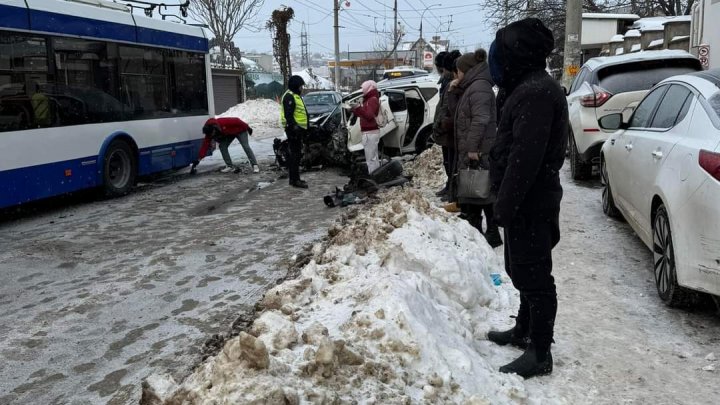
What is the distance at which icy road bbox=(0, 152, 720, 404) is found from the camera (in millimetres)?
3711

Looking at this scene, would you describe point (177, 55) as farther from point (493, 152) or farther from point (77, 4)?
point (493, 152)

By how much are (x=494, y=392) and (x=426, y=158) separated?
29.6ft

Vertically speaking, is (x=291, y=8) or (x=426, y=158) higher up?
(x=291, y=8)

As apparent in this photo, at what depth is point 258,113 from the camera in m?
33.0

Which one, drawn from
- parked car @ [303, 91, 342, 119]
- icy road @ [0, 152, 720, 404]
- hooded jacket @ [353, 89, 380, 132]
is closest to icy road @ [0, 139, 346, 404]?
icy road @ [0, 152, 720, 404]

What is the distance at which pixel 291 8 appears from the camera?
1384 inches

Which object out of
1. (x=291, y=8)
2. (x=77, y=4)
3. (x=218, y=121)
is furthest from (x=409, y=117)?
(x=291, y=8)

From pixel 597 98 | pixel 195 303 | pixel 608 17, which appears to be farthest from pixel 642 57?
pixel 608 17

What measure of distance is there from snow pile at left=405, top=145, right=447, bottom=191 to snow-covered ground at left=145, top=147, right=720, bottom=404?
4.39m

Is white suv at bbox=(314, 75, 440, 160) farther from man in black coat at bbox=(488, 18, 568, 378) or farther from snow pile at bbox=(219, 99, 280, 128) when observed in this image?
snow pile at bbox=(219, 99, 280, 128)

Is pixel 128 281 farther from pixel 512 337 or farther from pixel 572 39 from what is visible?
pixel 572 39

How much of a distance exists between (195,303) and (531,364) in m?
3.07

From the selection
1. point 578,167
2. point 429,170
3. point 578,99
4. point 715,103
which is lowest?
point 429,170

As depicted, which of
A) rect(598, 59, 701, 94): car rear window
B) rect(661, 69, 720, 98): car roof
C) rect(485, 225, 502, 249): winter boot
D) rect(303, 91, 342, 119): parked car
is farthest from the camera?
rect(303, 91, 342, 119): parked car
